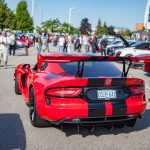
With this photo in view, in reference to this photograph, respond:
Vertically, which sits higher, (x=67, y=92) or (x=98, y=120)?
(x=67, y=92)

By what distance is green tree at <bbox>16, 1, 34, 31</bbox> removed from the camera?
69.1 metres

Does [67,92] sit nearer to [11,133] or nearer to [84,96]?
[84,96]

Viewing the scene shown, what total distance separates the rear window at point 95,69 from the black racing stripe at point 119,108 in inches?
24.7

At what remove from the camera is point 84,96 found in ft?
16.6

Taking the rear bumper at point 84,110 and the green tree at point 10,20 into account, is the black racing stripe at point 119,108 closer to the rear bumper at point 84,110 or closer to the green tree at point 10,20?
the rear bumper at point 84,110

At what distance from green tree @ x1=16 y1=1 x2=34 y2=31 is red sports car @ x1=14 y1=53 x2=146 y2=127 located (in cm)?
6519

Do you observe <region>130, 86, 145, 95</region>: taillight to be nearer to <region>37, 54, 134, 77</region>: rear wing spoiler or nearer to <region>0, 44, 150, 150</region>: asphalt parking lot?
<region>37, 54, 134, 77</region>: rear wing spoiler

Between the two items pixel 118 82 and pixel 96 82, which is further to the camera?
pixel 118 82

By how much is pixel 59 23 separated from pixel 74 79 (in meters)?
76.2

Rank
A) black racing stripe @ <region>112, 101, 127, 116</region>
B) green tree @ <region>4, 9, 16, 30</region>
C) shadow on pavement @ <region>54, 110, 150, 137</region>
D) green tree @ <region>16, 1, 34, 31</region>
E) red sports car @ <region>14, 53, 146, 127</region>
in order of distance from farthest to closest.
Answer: green tree @ <region>16, 1, 34, 31</region> < green tree @ <region>4, 9, 16, 30</region> < shadow on pavement @ <region>54, 110, 150, 137</region> < black racing stripe @ <region>112, 101, 127, 116</region> < red sports car @ <region>14, 53, 146, 127</region>

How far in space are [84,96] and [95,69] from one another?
88 cm

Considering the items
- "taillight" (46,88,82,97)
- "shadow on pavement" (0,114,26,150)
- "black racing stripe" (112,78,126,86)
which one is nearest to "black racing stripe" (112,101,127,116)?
"black racing stripe" (112,78,126,86)

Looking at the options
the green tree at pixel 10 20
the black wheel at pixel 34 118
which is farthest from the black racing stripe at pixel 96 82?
the green tree at pixel 10 20

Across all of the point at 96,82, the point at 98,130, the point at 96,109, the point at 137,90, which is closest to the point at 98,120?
the point at 96,109
